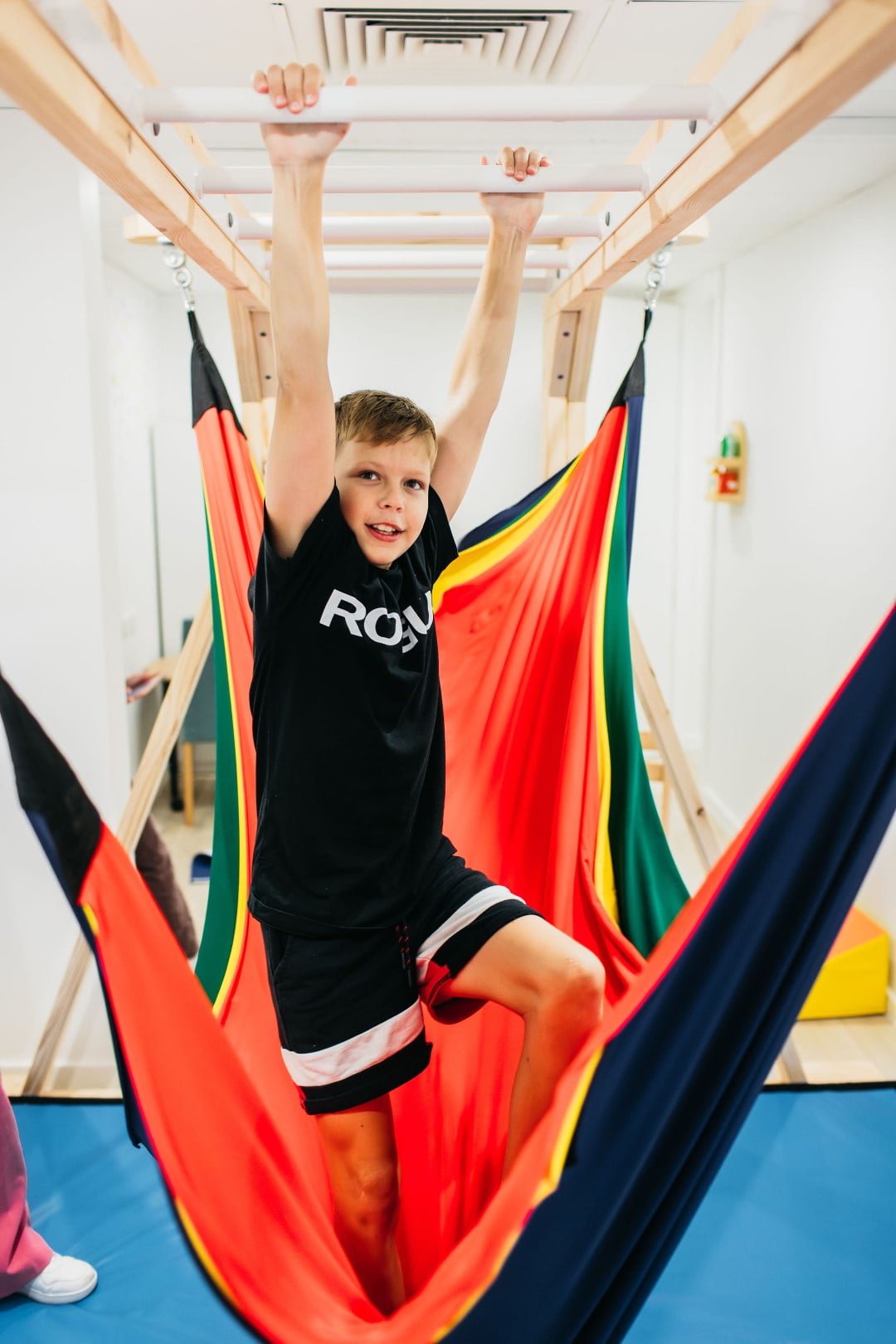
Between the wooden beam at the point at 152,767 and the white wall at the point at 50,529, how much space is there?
0.85 feet

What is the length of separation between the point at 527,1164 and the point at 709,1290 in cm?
89

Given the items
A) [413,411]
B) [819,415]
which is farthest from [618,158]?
A: [413,411]

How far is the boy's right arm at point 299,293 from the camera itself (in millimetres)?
811

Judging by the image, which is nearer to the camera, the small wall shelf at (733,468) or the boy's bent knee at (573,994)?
the boy's bent knee at (573,994)

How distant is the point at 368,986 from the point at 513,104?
2.97 ft

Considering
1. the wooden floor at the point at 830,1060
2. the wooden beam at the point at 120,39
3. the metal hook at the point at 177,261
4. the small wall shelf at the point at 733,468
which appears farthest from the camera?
the small wall shelf at the point at 733,468

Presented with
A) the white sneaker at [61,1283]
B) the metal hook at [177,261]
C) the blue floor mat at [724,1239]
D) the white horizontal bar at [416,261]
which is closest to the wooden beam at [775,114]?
the white horizontal bar at [416,261]

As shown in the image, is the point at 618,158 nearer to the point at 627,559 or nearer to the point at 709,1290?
the point at 627,559

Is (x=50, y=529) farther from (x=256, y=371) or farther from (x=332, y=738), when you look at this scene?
(x=332, y=738)

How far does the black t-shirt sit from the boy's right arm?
0.07 metres

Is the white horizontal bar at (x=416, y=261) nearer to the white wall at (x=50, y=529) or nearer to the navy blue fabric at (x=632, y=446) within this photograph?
the navy blue fabric at (x=632, y=446)

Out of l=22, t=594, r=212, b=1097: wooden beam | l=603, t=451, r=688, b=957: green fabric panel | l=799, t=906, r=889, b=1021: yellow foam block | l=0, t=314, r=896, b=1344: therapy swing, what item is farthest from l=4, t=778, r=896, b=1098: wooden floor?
l=0, t=314, r=896, b=1344: therapy swing

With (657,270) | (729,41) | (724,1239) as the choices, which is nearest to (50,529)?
(657,270)

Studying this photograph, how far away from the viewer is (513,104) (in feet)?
2.90
